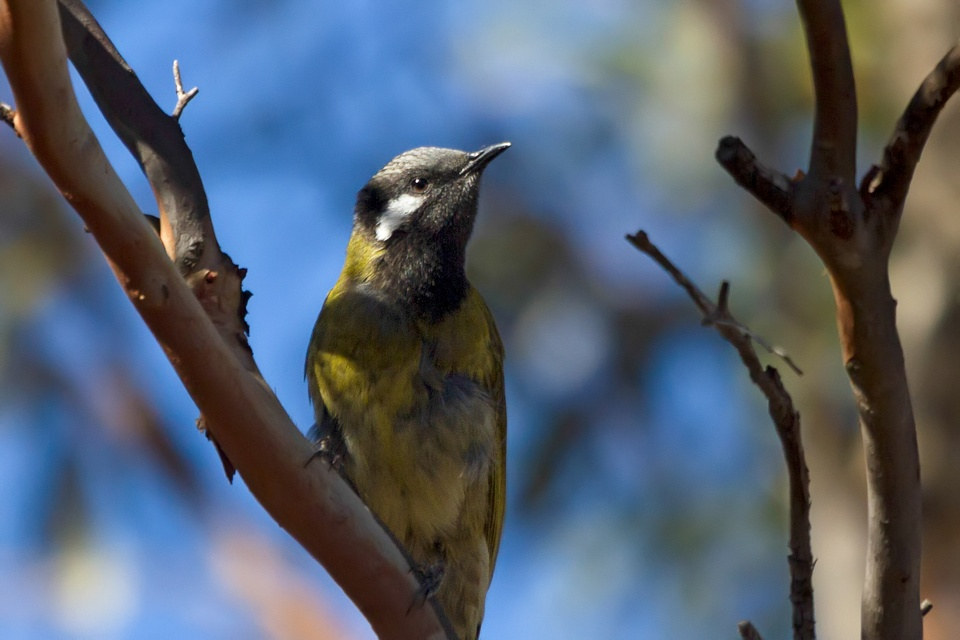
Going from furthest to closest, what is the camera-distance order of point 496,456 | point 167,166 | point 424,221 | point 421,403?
point 424,221 < point 496,456 < point 421,403 < point 167,166

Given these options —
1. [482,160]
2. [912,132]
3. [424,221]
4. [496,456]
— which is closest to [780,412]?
[912,132]

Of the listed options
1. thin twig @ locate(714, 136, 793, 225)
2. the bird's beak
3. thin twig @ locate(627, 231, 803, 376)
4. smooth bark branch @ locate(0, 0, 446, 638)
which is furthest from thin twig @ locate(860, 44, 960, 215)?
the bird's beak

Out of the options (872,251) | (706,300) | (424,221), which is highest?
(424,221)

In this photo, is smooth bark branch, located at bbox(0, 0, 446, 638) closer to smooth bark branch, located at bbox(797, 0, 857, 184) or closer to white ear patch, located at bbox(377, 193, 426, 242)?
smooth bark branch, located at bbox(797, 0, 857, 184)

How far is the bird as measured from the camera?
419cm

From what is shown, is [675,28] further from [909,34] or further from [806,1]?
[806,1]

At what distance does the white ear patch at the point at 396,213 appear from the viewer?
4.97 m

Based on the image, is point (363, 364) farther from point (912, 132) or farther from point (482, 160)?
point (912, 132)

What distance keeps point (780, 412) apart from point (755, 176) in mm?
489

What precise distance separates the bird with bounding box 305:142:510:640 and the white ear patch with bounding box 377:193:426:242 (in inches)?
1.3

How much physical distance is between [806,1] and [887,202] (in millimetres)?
444

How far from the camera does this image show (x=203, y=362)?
9.04ft

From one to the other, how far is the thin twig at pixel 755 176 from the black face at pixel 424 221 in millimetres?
2233

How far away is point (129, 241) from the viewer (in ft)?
8.42
